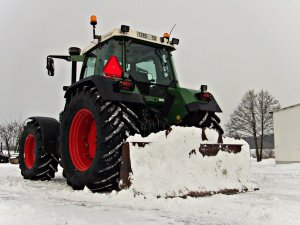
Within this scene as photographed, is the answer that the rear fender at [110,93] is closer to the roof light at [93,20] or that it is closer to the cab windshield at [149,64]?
the cab windshield at [149,64]

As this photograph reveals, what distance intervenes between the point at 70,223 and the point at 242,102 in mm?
35896

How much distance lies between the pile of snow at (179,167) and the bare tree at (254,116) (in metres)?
32.2

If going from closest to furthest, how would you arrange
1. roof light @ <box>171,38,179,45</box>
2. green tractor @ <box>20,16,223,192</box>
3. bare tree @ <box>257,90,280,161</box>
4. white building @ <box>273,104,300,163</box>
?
green tractor @ <box>20,16,223,192</box> → roof light @ <box>171,38,179,45</box> → white building @ <box>273,104,300,163</box> → bare tree @ <box>257,90,280,161</box>

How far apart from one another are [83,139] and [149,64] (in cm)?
168

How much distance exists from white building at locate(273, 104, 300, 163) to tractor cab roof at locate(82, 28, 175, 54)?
64.2 feet

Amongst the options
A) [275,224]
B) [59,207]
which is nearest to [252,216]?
[275,224]

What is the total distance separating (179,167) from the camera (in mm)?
3910

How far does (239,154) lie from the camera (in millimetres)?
4660

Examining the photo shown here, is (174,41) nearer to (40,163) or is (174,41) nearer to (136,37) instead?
(136,37)

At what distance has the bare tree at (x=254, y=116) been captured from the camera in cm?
3519

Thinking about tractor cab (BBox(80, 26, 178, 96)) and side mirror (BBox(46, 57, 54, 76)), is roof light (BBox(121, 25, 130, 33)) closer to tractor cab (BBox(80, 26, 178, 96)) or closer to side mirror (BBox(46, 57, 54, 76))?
tractor cab (BBox(80, 26, 178, 96))

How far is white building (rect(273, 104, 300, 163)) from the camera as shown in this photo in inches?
897

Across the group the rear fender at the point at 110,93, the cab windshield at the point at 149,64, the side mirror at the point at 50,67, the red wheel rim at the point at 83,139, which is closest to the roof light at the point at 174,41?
the cab windshield at the point at 149,64

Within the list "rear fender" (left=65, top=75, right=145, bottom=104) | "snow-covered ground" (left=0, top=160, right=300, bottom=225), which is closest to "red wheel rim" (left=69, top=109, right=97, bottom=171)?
"rear fender" (left=65, top=75, right=145, bottom=104)
